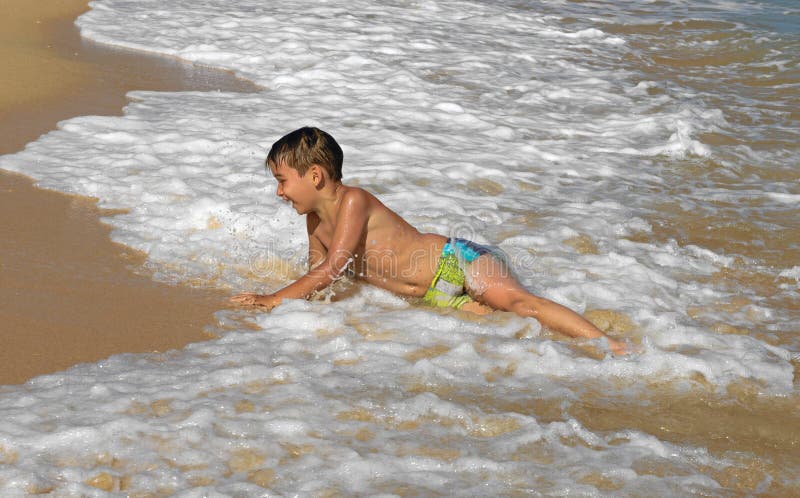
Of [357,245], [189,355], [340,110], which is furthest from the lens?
[340,110]

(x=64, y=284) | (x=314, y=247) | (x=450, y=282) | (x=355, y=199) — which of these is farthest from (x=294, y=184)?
(x=64, y=284)

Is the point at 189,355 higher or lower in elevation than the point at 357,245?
lower

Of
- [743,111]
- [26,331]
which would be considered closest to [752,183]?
[743,111]

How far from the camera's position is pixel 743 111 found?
29.1ft

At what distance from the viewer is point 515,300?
4316 mm

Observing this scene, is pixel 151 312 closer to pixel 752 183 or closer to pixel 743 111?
pixel 752 183

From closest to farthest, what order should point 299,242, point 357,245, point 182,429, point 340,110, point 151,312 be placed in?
1. point 182,429
2. point 151,312
3. point 357,245
4. point 299,242
5. point 340,110

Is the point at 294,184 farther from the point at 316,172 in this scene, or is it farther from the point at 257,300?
the point at 257,300

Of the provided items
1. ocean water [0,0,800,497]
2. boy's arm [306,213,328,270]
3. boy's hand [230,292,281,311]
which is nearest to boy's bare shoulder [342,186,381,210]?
boy's arm [306,213,328,270]

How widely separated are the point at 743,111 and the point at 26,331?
24.3ft

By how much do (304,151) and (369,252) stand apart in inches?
24.8

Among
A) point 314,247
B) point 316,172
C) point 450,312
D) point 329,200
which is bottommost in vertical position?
point 450,312

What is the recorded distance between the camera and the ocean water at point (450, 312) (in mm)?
3039

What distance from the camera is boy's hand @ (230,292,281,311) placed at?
4277 millimetres
